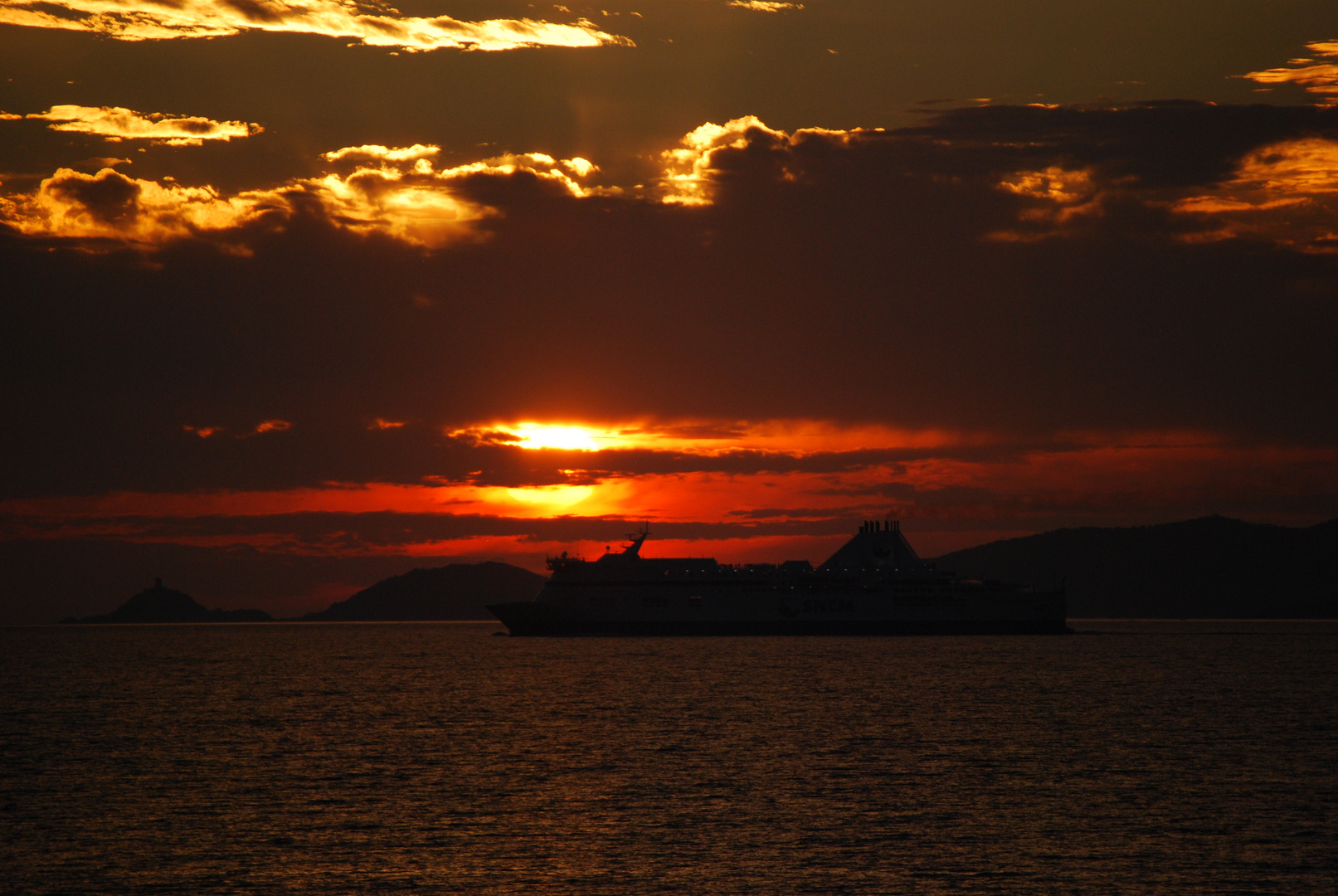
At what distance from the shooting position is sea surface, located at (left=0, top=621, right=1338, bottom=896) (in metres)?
30.5

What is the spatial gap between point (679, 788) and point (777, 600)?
9697 centimetres

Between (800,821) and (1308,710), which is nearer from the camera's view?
(800,821)

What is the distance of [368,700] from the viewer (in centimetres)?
8119

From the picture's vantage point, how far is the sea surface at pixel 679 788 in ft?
99.9

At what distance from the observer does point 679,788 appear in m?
42.6

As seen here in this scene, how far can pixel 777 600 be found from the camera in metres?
139

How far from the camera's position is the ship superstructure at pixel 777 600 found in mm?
135375

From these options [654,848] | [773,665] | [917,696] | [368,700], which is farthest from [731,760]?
[773,665]

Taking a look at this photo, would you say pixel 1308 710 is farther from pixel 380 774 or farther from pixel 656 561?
pixel 656 561

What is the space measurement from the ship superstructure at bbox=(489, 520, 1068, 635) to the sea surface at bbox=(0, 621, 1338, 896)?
43.6 m

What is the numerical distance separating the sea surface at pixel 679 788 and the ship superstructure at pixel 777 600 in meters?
43.6

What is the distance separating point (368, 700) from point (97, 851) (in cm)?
4860

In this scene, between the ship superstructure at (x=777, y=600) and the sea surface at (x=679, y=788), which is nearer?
the sea surface at (x=679, y=788)

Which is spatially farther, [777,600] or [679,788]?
[777,600]
